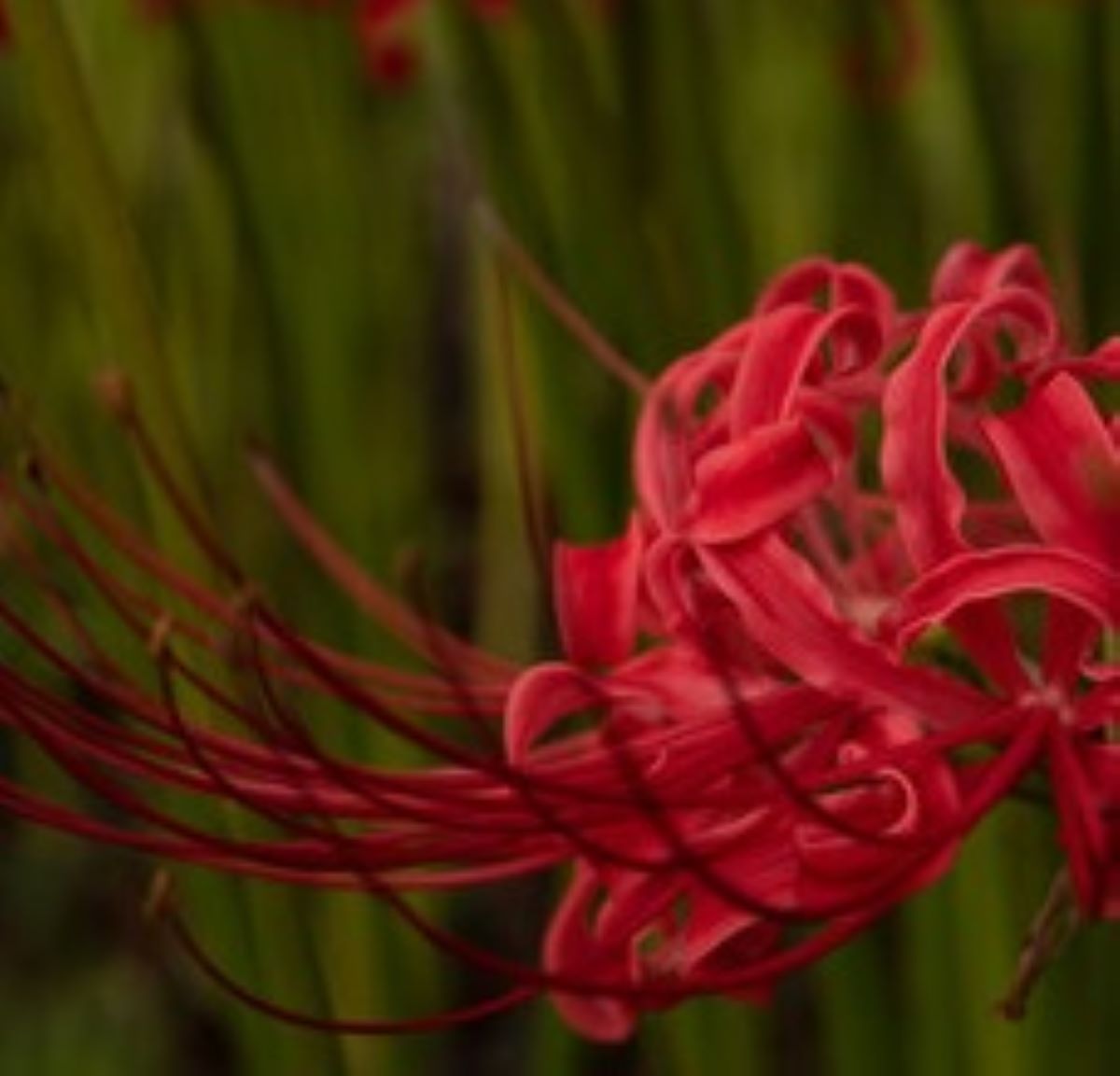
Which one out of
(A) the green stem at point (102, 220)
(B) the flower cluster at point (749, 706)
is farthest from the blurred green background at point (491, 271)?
(B) the flower cluster at point (749, 706)

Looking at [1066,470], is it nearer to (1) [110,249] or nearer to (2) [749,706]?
(2) [749,706]

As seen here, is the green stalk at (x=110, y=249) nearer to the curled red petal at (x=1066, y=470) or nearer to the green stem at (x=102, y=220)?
the green stem at (x=102, y=220)

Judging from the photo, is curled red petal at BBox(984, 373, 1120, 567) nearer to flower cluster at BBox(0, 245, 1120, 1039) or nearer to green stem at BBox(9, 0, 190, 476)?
flower cluster at BBox(0, 245, 1120, 1039)

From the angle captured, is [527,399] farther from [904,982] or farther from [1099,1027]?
[1099,1027]

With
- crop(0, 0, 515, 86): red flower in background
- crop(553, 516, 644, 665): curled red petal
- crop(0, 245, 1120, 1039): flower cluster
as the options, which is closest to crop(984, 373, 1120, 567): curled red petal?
crop(0, 245, 1120, 1039): flower cluster

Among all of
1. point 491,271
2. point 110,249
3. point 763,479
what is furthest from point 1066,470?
point 491,271
